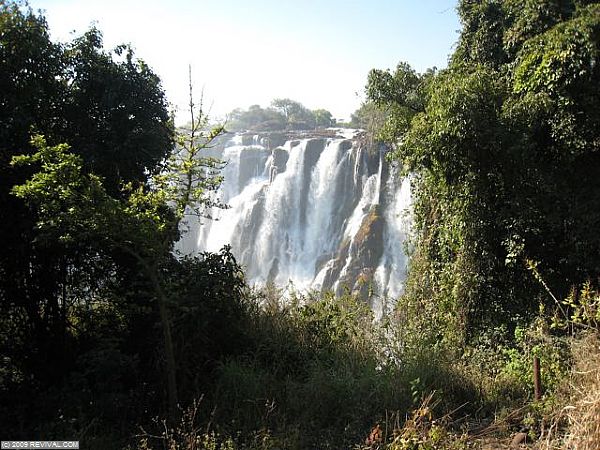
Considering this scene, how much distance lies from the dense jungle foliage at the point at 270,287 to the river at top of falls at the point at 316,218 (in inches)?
380

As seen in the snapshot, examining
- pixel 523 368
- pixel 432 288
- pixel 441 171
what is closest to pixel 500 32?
pixel 441 171

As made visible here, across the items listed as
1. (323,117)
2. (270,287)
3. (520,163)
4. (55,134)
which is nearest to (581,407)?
(520,163)

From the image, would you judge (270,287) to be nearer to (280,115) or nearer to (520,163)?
(520,163)

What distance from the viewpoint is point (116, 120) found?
6.33 m

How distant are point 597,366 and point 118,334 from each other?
16.2 ft

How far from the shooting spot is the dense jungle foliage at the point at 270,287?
4289mm

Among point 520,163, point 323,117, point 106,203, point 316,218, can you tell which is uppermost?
point 323,117

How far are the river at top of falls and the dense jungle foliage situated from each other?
9663 mm

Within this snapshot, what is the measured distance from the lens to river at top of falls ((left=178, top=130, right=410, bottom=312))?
17.5 m

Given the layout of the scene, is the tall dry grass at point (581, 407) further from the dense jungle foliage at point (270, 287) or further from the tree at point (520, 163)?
the tree at point (520, 163)

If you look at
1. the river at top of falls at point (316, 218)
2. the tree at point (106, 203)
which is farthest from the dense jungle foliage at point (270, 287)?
the river at top of falls at point (316, 218)

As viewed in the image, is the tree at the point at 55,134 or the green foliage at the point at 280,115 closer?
the tree at the point at 55,134

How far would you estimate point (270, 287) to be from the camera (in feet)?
23.1

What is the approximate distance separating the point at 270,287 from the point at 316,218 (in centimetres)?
1318
